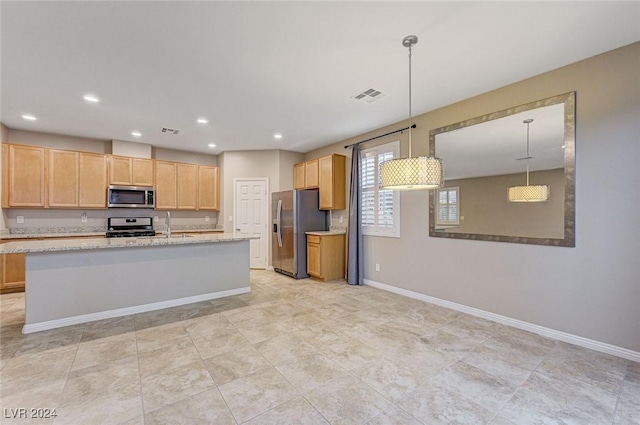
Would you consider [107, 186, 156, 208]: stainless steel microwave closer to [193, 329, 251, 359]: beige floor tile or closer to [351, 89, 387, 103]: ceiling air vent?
[193, 329, 251, 359]: beige floor tile

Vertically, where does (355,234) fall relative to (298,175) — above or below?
below

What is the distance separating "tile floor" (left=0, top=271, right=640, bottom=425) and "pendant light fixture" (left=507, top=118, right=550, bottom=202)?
Result: 4.62ft

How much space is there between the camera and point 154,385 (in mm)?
2076

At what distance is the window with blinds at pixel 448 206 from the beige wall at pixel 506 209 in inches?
2.1

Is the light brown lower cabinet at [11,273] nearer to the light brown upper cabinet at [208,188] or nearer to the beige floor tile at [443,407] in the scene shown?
the light brown upper cabinet at [208,188]

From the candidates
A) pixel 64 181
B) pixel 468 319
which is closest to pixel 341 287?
pixel 468 319

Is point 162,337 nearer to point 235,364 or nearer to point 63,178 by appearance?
point 235,364

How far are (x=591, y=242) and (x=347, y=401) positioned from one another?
2638 mm

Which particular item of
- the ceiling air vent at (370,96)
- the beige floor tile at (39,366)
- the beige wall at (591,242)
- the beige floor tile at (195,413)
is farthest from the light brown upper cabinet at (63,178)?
the beige wall at (591,242)

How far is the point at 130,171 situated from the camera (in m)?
5.54

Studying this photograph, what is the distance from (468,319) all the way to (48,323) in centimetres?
475

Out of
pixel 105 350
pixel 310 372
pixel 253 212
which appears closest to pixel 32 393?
pixel 105 350

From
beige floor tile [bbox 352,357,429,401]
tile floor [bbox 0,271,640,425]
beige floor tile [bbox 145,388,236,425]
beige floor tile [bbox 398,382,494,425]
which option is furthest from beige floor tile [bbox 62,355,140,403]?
beige floor tile [bbox 398,382,494,425]

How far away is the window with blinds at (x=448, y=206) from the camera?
3.72 metres
